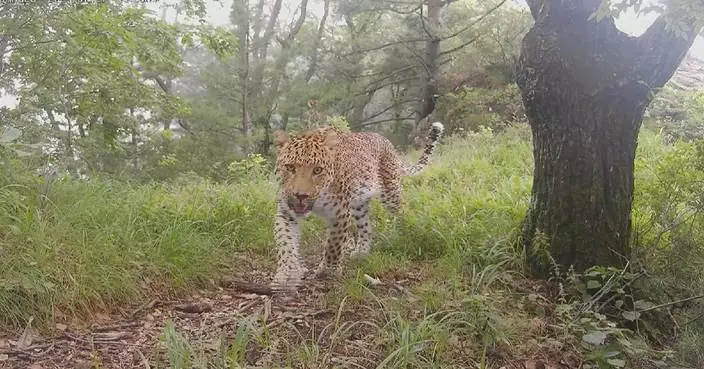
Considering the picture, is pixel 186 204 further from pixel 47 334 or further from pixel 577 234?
pixel 577 234

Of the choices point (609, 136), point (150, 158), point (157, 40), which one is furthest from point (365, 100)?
point (609, 136)

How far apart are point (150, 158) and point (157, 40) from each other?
9678 mm

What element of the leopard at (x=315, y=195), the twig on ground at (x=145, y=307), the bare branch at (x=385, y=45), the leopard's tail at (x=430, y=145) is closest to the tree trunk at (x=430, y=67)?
the bare branch at (x=385, y=45)

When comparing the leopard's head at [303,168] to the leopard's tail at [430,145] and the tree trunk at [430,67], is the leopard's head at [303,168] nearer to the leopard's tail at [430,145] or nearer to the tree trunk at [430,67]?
the leopard's tail at [430,145]

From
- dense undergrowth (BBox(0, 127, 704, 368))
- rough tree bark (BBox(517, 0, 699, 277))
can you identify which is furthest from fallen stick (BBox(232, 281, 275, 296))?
rough tree bark (BBox(517, 0, 699, 277))

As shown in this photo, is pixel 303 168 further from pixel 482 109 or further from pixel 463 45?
pixel 463 45

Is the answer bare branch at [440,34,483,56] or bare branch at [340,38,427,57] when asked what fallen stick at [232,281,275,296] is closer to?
bare branch at [440,34,483,56]

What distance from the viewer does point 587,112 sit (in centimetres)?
460

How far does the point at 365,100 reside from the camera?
65.3ft

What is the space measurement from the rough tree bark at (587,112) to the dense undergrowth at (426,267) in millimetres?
258

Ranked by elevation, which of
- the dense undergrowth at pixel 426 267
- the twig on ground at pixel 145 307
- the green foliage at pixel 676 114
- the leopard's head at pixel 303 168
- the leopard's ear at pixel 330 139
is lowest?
the twig on ground at pixel 145 307

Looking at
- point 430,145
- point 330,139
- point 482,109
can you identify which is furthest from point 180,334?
point 482,109

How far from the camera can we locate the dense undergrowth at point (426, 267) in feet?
12.3

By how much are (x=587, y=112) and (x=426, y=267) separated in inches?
71.8
